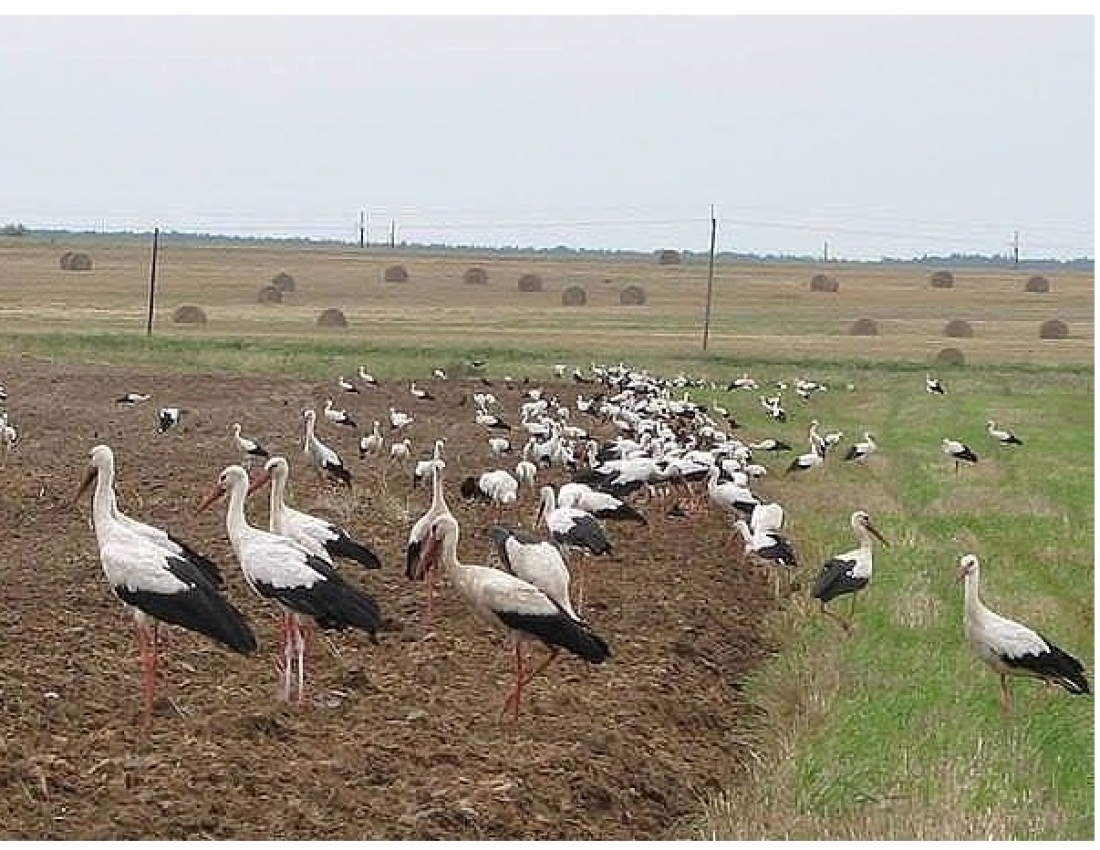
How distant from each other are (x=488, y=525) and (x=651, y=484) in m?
2.26

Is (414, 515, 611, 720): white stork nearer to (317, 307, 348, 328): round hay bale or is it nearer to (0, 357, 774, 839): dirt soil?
(0, 357, 774, 839): dirt soil

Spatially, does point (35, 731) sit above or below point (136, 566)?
below

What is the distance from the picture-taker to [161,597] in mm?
8703

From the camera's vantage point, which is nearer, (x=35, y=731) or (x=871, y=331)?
(x=35, y=731)

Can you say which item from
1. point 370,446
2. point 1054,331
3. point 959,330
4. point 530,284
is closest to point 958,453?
point 370,446

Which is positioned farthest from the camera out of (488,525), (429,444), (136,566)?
(429,444)

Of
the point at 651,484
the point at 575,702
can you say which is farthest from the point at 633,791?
the point at 651,484

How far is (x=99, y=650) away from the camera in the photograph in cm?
996

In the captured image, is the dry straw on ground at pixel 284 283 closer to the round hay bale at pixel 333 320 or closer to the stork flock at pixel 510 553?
the round hay bale at pixel 333 320

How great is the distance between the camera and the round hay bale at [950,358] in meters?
42.5

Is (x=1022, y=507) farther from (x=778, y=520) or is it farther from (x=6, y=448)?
(x=6, y=448)

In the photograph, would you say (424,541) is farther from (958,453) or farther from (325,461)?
(958,453)

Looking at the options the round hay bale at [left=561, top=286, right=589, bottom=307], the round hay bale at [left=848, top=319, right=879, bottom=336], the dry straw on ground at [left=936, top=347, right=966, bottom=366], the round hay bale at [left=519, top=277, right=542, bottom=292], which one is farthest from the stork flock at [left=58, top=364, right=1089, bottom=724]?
the round hay bale at [left=519, top=277, right=542, bottom=292]

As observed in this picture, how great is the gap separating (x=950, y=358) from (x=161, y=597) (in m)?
36.3
